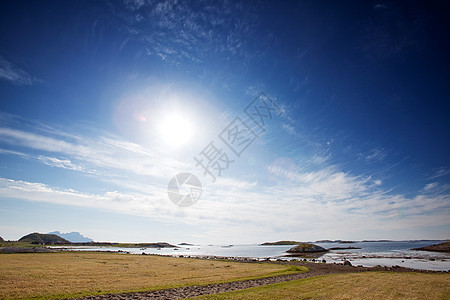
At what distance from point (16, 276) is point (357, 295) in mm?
39642

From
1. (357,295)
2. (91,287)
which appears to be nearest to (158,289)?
(91,287)

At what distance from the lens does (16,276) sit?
27.9m

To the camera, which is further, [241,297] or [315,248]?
[315,248]

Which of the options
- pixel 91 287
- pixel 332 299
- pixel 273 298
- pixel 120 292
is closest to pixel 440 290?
pixel 332 299

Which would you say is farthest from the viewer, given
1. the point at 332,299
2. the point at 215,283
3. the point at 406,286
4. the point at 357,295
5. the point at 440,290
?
the point at 215,283

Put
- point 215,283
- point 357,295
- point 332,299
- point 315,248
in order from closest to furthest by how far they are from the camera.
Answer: point 332,299
point 357,295
point 215,283
point 315,248

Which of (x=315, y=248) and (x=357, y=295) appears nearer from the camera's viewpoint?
(x=357, y=295)

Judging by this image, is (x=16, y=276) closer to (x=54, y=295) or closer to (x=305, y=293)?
(x=54, y=295)

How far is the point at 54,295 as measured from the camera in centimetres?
1967

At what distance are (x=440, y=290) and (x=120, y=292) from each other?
103 ft

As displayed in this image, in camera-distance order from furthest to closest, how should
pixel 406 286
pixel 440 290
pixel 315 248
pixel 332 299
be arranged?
pixel 315 248 → pixel 406 286 → pixel 440 290 → pixel 332 299

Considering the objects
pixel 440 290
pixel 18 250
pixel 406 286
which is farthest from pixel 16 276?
pixel 18 250

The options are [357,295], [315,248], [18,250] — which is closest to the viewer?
[357,295]

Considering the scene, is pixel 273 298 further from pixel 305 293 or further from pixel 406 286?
pixel 406 286
